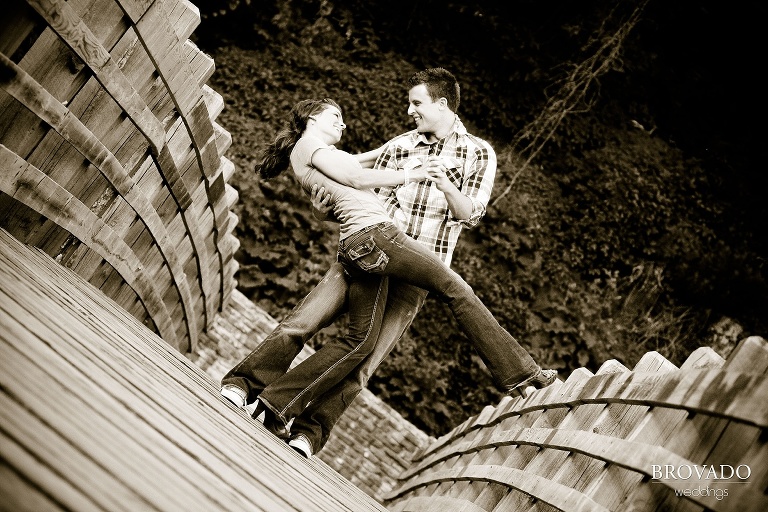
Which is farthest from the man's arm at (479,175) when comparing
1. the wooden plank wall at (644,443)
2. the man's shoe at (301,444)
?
the man's shoe at (301,444)

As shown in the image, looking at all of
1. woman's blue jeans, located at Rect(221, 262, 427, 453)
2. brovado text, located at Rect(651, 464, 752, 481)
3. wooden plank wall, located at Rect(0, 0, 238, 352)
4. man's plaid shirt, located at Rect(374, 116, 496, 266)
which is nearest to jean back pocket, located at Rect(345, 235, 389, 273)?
woman's blue jeans, located at Rect(221, 262, 427, 453)

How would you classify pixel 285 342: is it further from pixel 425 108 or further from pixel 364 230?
pixel 425 108

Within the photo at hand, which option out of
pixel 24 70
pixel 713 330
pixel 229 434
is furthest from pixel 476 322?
pixel 713 330

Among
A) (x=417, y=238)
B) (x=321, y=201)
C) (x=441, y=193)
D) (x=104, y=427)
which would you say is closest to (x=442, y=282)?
(x=417, y=238)

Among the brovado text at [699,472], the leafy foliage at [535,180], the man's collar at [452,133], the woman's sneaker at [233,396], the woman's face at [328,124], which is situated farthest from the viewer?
the leafy foliage at [535,180]

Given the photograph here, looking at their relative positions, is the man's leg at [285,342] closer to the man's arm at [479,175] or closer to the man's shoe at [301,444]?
the man's shoe at [301,444]

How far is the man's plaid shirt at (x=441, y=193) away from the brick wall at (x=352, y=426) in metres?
2.24

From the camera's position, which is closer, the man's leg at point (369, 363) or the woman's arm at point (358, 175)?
the woman's arm at point (358, 175)

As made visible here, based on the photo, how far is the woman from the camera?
286 cm

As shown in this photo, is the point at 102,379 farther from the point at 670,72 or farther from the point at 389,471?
the point at 670,72

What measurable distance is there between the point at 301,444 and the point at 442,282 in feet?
3.17

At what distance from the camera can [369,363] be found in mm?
3178

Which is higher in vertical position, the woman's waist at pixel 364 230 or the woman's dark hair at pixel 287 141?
the woman's dark hair at pixel 287 141

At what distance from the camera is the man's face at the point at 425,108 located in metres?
3.27
